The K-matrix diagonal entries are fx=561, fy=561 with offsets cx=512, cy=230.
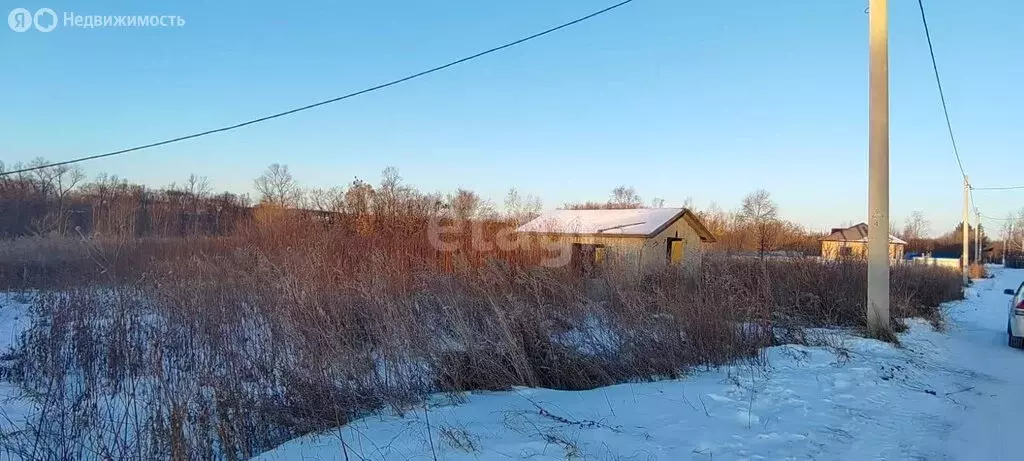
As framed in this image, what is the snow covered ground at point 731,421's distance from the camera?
11.8ft

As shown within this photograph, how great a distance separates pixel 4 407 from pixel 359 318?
10.8 feet

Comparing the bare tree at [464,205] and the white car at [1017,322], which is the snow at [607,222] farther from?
the white car at [1017,322]

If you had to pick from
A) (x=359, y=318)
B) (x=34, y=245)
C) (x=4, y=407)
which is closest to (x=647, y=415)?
(x=359, y=318)

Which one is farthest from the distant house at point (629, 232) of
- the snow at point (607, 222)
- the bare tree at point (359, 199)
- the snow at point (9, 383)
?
the snow at point (9, 383)

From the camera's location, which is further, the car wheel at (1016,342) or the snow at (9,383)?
the car wheel at (1016,342)

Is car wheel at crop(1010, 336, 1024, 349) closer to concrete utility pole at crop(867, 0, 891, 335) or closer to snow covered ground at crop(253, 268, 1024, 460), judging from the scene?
concrete utility pole at crop(867, 0, 891, 335)

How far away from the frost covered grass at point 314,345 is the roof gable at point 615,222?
26.8ft

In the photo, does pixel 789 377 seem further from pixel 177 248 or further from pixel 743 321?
pixel 177 248

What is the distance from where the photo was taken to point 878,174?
8.70 meters

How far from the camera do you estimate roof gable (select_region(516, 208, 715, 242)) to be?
58.0ft

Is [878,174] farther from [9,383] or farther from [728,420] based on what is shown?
[9,383]

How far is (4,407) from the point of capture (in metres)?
5.23

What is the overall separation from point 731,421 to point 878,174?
20.9ft

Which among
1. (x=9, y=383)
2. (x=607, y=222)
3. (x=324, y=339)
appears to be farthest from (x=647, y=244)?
(x=9, y=383)
